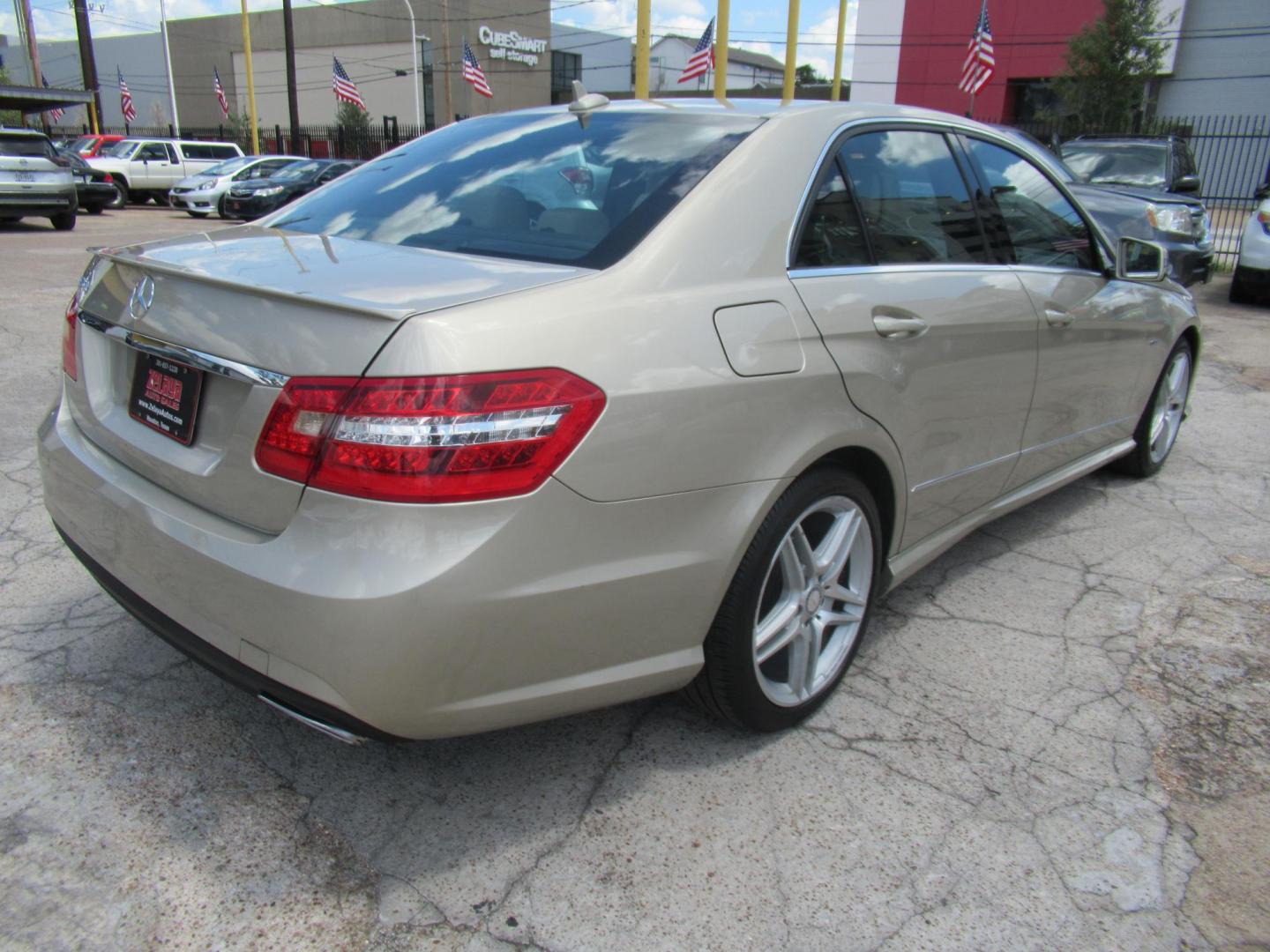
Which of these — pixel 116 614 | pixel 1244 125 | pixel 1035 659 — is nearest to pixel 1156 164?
pixel 1035 659

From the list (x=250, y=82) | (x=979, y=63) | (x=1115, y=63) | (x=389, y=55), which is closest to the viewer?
(x=979, y=63)

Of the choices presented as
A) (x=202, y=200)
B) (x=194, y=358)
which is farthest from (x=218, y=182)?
(x=194, y=358)

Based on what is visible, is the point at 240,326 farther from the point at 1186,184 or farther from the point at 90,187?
the point at 90,187

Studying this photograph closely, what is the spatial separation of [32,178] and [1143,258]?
54.0ft

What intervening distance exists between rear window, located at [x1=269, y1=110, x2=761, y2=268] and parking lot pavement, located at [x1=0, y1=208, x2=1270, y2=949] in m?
1.30

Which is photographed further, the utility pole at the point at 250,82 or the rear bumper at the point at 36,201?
the utility pole at the point at 250,82

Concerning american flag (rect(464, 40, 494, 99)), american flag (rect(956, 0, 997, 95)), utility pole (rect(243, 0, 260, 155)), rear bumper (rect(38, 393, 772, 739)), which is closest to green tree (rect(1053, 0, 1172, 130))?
american flag (rect(956, 0, 997, 95))

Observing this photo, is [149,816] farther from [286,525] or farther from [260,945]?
[286,525]

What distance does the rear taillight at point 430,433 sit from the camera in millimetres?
1775

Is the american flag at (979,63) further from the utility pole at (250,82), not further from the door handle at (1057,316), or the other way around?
the utility pole at (250,82)

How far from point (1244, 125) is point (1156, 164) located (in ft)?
80.1

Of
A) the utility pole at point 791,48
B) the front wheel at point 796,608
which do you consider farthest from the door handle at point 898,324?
the utility pole at point 791,48

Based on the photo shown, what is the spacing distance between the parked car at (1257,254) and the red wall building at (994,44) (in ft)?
85.7

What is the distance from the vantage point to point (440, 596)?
1.78 m
